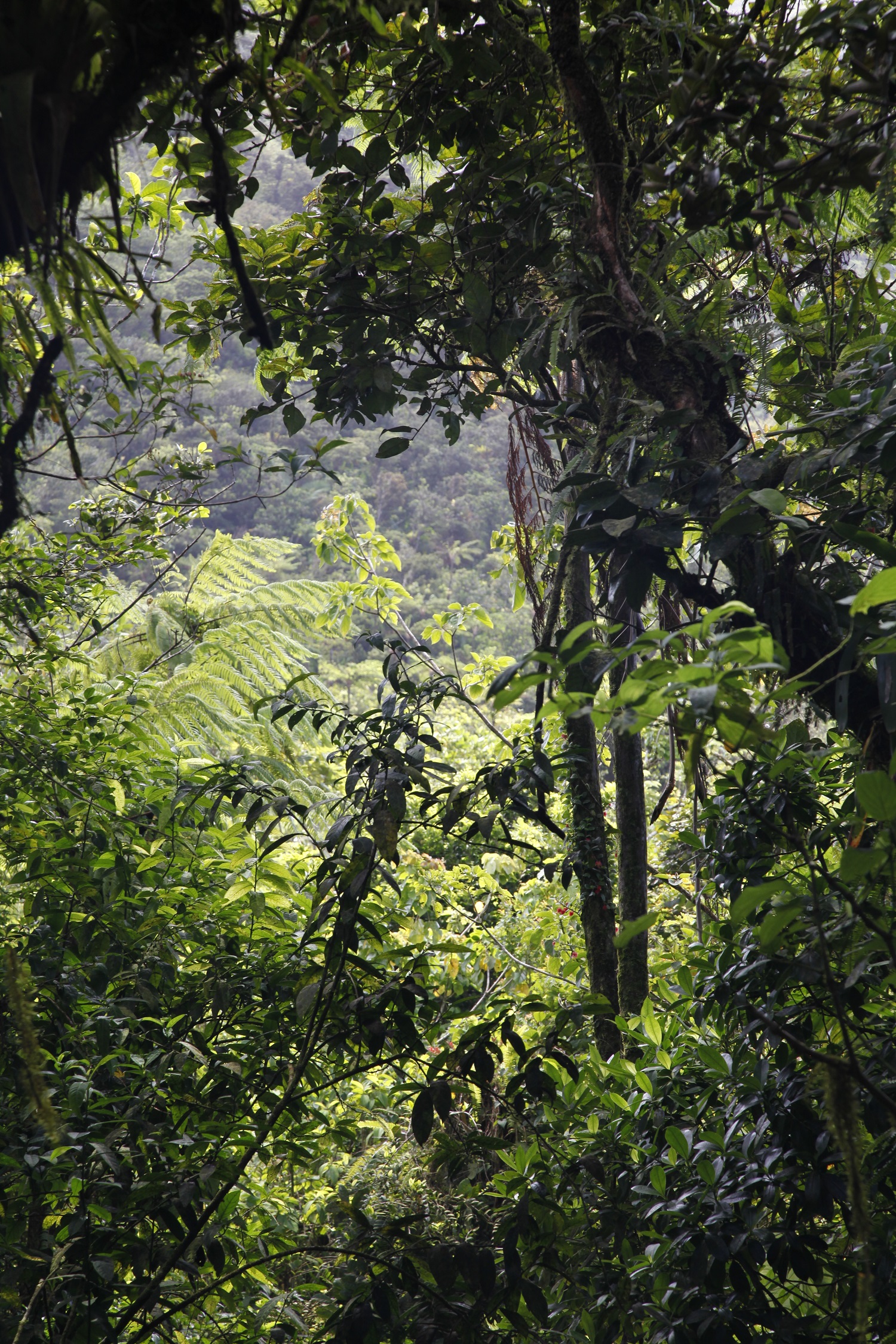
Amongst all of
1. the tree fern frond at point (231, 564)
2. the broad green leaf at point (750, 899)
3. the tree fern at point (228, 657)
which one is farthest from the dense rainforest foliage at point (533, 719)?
the tree fern frond at point (231, 564)

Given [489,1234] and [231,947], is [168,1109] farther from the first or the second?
[489,1234]

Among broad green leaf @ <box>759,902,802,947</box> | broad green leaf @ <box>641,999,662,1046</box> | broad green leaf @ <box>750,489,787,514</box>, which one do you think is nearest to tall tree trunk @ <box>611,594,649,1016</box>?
broad green leaf @ <box>641,999,662,1046</box>

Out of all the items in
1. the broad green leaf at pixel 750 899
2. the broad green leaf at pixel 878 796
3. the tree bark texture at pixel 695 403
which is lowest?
the broad green leaf at pixel 750 899

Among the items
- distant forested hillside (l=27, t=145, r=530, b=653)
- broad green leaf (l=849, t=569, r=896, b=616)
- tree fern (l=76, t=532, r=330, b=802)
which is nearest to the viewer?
broad green leaf (l=849, t=569, r=896, b=616)

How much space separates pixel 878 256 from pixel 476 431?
51.7 feet

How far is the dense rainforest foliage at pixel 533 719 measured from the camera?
658 mm

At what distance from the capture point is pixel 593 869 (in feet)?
4.98

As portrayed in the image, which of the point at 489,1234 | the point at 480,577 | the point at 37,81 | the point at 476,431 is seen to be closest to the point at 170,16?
the point at 37,81

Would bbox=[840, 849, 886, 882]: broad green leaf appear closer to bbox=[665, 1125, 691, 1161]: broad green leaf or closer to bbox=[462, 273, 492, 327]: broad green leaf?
bbox=[665, 1125, 691, 1161]: broad green leaf

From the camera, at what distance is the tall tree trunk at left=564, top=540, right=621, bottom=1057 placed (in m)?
1.48

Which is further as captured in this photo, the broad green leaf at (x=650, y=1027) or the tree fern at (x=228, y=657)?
the tree fern at (x=228, y=657)

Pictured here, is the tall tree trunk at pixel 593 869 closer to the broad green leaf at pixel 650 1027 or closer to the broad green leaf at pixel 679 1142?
the broad green leaf at pixel 650 1027

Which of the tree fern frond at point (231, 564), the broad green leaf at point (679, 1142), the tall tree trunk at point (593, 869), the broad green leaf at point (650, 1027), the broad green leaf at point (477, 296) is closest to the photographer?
the broad green leaf at point (679, 1142)

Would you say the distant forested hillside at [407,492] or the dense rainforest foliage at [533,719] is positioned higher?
the distant forested hillside at [407,492]
